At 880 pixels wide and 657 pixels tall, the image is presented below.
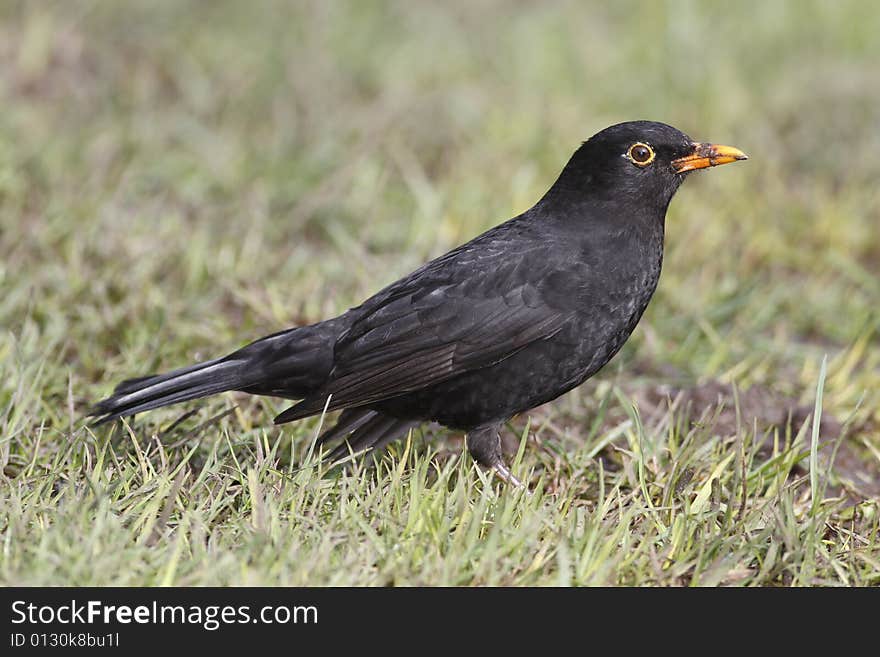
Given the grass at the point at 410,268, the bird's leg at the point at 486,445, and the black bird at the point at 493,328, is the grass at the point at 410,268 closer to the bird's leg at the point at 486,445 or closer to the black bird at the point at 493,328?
the bird's leg at the point at 486,445

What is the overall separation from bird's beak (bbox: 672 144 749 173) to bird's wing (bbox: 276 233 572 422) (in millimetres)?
732

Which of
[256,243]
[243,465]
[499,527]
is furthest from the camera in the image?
[256,243]

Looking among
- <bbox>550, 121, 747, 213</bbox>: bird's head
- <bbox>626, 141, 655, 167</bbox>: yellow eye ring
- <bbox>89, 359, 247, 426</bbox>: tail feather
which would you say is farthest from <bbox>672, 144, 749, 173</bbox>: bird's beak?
<bbox>89, 359, 247, 426</bbox>: tail feather

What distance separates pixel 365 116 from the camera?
8445 mm

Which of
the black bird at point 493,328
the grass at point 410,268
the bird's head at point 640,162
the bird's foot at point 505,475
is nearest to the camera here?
the grass at point 410,268

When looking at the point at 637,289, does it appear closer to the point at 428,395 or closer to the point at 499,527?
the point at 428,395

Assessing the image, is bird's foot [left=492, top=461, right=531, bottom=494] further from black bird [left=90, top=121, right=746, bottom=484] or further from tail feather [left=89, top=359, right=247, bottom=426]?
tail feather [left=89, top=359, right=247, bottom=426]

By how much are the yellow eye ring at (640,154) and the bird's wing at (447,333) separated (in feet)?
1.89

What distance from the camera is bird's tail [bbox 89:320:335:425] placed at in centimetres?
471

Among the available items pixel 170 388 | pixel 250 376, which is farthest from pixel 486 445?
pixel 170 388

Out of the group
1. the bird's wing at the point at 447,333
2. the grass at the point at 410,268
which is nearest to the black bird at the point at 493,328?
the bird's wing at the point at 447,333

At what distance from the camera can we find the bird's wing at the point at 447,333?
461cm
